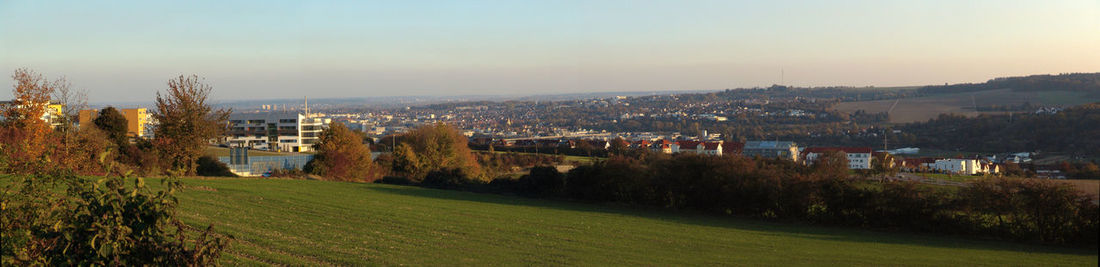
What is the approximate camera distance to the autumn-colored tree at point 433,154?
4944 centimetres

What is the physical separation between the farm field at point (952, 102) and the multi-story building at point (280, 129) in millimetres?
69630

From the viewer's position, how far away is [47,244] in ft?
18.3

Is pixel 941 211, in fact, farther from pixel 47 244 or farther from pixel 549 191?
pixel 47 244

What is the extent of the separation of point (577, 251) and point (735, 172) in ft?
49.7

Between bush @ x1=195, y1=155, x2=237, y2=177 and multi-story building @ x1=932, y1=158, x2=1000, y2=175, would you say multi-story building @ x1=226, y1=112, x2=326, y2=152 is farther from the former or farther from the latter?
multi-story building @ x1=932, y1=158, x2=1000, y2=175

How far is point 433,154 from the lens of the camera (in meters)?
51.7

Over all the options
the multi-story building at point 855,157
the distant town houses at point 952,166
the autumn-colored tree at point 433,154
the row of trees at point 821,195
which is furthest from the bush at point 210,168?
the distant town houses at point 952,166

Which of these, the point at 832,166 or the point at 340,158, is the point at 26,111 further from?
the point at 832,166

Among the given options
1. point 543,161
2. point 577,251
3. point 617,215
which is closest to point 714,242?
point 577,251

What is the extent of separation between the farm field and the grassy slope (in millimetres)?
19977

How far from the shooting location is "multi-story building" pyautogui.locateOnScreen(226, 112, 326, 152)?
89562 millimetres

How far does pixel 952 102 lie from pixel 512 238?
172ft

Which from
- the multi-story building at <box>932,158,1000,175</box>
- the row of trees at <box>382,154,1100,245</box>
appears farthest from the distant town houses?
the row of trees at <box>382,154,1100,245</box>

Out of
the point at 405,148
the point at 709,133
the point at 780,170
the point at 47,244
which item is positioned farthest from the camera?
the point at 709,133
